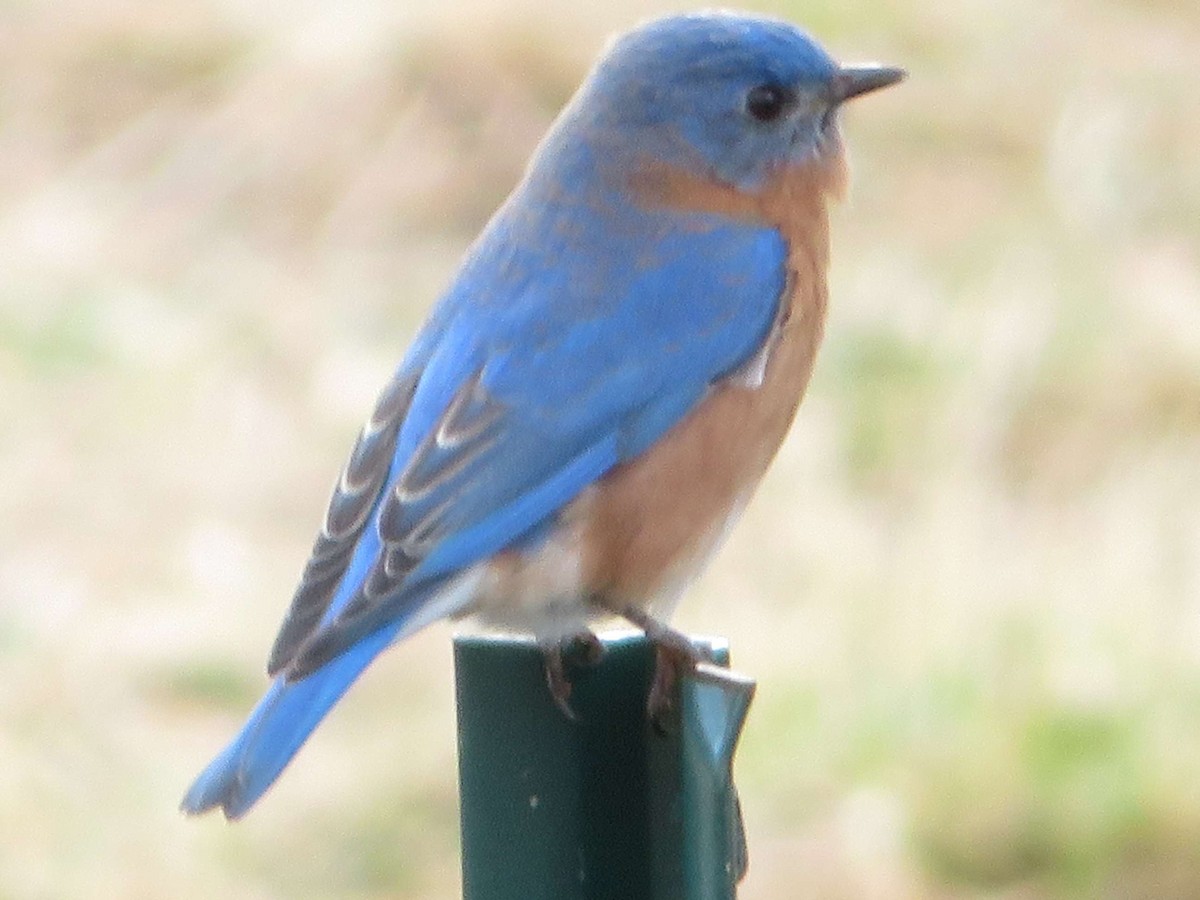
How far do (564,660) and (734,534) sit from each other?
11.8 feet

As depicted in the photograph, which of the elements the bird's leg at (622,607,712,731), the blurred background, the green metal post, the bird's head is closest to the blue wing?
the bird's head

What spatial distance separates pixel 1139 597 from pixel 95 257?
344 cm

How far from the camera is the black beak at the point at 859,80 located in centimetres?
396

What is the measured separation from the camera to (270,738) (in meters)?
2.92

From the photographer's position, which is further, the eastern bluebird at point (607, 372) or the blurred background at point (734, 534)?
the blurred background at point (734, 534)

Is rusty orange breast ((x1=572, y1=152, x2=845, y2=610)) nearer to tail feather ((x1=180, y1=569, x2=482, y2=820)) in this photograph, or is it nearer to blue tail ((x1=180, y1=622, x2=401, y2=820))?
tail feather ((x1=180, y1=569, x2=482, y2=820))

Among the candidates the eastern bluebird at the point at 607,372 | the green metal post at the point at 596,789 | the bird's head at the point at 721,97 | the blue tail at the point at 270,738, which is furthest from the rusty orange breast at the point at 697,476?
the green metal post at the point at 596,789

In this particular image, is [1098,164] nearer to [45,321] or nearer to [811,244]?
[45,321]

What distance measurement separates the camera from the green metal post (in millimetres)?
2465

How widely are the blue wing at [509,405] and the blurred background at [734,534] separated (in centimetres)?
169

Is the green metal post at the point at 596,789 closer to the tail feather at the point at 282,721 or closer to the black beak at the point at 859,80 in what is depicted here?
the tail feather at the point at 282,721

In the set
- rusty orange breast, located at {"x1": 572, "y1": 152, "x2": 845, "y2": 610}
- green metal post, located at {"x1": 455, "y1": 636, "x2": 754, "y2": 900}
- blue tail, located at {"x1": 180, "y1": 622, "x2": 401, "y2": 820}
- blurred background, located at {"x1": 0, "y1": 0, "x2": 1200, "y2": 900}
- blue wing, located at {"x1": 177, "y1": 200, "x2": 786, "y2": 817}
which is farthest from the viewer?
blurred background, located at {"x1": 0, "y1": 0, "x2": 1200, "y2": 900}

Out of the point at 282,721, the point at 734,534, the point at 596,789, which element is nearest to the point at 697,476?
the point at 282,721

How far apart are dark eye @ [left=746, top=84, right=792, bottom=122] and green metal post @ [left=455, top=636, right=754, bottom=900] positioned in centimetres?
161
